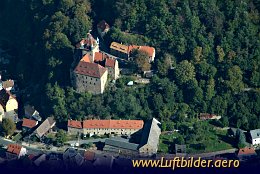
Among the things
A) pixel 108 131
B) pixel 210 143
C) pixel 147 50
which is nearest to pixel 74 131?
pixel 108 131

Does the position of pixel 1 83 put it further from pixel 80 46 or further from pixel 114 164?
pixel 114 164

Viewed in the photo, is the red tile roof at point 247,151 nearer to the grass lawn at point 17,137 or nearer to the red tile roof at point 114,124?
the red tile roof at point 114,124

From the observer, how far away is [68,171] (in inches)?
4301

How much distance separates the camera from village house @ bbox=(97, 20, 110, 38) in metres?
128

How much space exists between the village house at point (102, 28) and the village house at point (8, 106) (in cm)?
1767

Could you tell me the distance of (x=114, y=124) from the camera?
118688 millimetres

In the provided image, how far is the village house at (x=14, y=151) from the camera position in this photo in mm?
113619

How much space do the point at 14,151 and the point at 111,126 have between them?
15005 mm

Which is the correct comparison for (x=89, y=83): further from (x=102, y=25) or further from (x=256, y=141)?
(x=256, y=141)

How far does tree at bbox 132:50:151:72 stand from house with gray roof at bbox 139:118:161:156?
873cm

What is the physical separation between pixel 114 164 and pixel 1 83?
28.9 meters

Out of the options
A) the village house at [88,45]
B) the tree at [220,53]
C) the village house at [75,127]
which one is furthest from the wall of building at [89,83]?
the tree at [220,53]

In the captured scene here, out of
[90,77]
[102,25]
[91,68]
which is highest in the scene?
[102,25]

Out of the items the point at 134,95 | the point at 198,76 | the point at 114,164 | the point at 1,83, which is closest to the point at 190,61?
the point at 198,76
